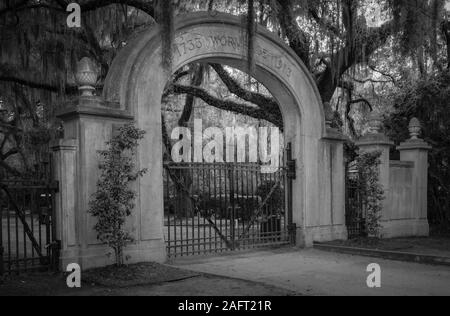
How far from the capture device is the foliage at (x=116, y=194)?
848cm

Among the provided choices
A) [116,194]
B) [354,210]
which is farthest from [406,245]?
[116,194]

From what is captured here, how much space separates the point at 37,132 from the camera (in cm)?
1884

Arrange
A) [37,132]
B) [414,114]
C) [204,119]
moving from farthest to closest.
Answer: [204,119], [37,132], [414,114]

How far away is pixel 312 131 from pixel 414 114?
16.0ft

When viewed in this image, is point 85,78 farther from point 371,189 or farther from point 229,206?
point 371,189

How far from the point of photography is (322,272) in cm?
896

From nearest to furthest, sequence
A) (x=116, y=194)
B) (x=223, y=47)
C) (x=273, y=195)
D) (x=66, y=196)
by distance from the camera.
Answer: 1. (x=116, y=194)
2. (x=66, y=196)
3. (x=223, y=47)
4. (x=273, y=195)

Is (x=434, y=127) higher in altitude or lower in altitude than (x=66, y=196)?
higher

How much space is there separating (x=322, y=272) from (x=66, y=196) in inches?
181

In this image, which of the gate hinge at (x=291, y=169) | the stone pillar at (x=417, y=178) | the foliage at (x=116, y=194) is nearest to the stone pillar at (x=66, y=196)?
the foliage at (x=116, y=194)

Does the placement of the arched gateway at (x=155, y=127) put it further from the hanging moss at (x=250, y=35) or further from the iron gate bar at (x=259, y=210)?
the iron gate bar at (x=259, y=210)

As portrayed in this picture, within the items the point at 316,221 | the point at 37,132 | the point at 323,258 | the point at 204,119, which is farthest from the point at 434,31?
the point at 204,119

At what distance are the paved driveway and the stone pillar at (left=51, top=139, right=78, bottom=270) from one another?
6.85 feet

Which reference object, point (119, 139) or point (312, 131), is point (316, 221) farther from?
point (119, 139)
